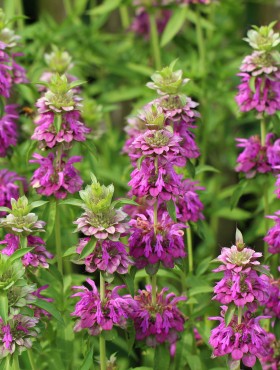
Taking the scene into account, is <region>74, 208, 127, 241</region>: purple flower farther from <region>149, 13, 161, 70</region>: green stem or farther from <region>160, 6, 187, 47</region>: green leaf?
<region>149, 13, 161, 70</region>: green stem

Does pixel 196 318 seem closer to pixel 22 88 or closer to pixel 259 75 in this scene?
pixel 259 75

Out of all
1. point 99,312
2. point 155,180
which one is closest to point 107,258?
point 99,312

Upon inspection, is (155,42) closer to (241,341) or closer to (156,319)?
(156,319)

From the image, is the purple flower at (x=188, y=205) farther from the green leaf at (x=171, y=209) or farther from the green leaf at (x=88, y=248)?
the green leaf at (x=88, y=248)

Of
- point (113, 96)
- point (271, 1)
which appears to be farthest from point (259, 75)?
point (271, 1)

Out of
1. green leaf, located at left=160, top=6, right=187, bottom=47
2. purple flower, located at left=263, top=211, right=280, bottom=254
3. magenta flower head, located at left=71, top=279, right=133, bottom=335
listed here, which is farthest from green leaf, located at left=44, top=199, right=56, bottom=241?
green leaf, located at left=160, top=6, right=187, bottom=47

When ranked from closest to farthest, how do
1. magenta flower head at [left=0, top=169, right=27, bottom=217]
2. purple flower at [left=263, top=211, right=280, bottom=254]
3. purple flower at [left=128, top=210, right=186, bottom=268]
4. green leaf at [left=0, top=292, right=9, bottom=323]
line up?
green leaf at [left=0, top=292, right=9, bottom=323]
purple flower at [left=128, top=210, right=186, bottom=268]
purple flower at [left=263, top=211, right=280, bottom=254]
magenta flower head at [left=0, top=169, right=27, bottom=217]
